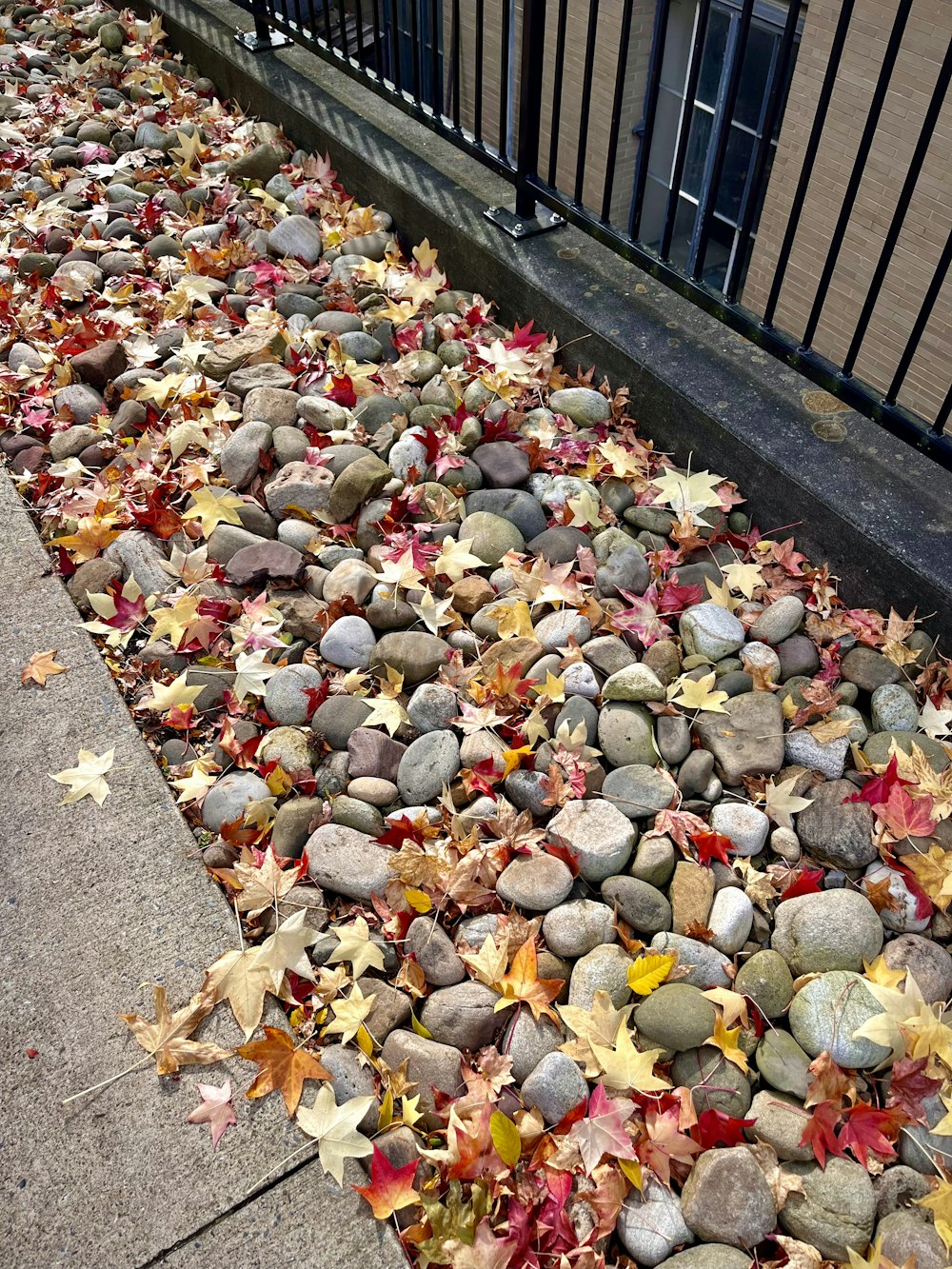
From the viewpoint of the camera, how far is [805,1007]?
5.49 feet

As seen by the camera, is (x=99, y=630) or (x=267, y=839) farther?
(x=99, y=630)

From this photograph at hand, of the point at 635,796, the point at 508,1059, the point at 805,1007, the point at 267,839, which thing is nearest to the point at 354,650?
the point at 267,839

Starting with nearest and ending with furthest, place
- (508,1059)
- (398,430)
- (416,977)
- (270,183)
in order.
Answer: (508,1059) < (416,977) < (398,430) < (270,183)

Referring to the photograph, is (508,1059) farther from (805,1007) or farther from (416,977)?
(805,1007)

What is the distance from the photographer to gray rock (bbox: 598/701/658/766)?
2.05m

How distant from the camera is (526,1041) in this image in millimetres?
1660

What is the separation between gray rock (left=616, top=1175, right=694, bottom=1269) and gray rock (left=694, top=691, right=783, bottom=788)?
84cm

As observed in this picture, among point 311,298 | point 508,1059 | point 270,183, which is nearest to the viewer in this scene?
point 508,1059

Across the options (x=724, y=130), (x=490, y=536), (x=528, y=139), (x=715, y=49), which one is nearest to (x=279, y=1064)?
(x=490, y=536)

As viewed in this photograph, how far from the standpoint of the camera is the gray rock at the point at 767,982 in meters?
1.70

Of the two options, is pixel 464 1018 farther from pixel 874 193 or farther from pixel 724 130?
pixel 874 193

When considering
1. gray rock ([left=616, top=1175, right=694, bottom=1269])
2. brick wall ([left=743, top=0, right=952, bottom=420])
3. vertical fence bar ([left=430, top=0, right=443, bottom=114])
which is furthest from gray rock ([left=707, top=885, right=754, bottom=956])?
brick wall ([left=743, top=0, right=952, bottom=420])

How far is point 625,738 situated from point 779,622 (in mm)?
521

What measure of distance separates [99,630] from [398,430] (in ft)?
3.39
